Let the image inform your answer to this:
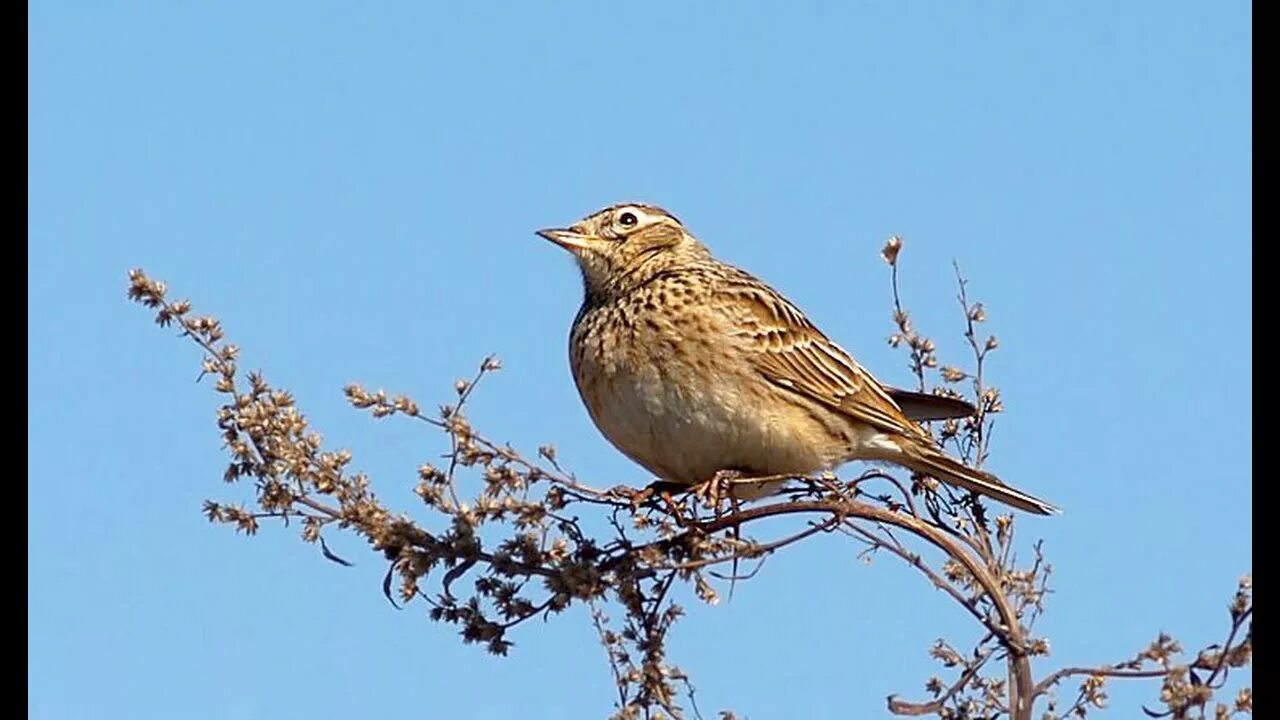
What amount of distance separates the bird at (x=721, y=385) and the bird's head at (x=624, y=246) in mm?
10

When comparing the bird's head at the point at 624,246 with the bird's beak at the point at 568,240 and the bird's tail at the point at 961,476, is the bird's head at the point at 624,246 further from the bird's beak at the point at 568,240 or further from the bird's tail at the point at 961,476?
the bird's tail at the point at 961,476

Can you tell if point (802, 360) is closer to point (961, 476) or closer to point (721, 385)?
point (721, 385)

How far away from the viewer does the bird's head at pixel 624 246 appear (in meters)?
7.93

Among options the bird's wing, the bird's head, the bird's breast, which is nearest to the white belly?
the bird's breast

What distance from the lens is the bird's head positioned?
7926mm

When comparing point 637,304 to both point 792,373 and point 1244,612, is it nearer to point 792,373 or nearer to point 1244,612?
point 792,373

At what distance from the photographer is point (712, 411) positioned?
6859 millimetres

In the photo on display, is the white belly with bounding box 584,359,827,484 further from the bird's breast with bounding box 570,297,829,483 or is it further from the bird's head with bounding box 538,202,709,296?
the bird's head with bounding box 538,202,709,296

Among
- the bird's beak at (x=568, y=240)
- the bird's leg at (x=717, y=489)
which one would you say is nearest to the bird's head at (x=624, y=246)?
the bird's beak at (x=568, y=240)

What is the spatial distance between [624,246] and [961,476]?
256 cm
